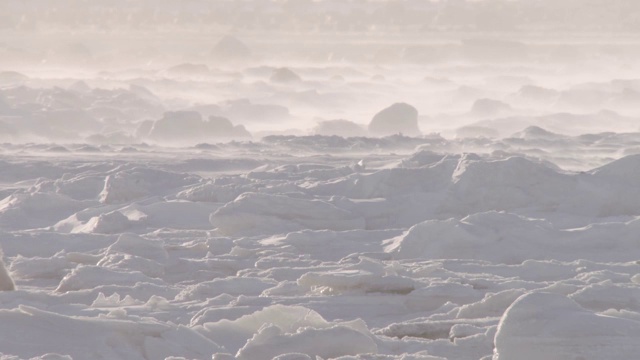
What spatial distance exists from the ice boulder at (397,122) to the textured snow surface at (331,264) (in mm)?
15386

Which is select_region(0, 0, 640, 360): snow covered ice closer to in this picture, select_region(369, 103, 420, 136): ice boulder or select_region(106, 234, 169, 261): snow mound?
select_region(106, 234, 169, 261): snow mound

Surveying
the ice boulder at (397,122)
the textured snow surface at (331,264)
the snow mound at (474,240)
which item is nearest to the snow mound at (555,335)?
the textured snow surface at (331,264)

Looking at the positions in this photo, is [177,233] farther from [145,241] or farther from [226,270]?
[226,270]

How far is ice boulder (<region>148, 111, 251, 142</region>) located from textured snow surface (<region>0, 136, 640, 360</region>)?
1238 centimetres

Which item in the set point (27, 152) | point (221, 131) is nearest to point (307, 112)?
point (221, 131)

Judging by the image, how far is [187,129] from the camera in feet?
89.7

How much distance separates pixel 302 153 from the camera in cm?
1944

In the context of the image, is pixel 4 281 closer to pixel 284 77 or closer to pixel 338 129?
pixel 338 129

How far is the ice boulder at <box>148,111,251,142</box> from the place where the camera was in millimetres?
26922

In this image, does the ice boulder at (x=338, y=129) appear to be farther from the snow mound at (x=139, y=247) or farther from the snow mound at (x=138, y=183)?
the snow mound at (x=139, y=247)

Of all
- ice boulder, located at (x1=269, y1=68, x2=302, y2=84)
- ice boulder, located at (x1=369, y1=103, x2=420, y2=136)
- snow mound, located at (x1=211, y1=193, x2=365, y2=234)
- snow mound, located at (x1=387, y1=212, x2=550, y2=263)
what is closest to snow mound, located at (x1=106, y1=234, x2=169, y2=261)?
snow mound, located at (x1=211, y1=193, x2=365, y2=234)

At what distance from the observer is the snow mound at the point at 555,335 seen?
4812 millimetres

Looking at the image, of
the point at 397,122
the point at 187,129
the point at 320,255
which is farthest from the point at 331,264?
the point at 397,122

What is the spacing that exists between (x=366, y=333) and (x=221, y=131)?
2286cm
